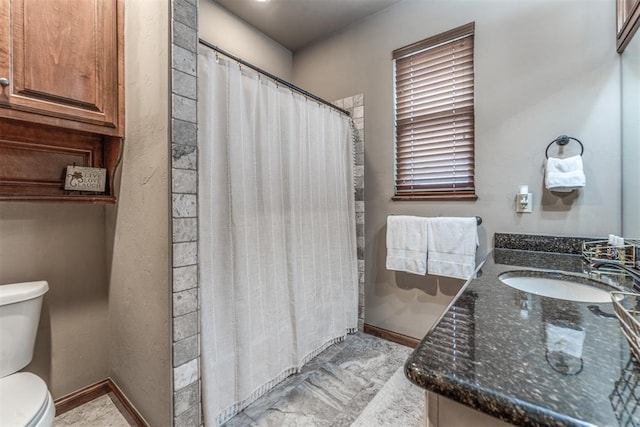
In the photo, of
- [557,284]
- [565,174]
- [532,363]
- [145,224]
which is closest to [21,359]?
[145,224]

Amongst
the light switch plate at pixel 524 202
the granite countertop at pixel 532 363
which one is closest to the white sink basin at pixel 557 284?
the granite countertop at pixel 532 363

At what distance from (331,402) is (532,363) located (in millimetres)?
1467

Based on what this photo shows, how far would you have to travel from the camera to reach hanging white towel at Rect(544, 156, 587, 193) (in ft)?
5.20

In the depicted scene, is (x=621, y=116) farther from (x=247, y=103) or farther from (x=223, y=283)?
(x=223, y=283)

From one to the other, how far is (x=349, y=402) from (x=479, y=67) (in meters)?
2.36

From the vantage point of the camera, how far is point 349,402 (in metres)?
1.68

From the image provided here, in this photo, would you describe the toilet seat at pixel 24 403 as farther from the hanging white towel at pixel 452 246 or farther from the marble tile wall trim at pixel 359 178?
the hanging white towel at pixel 452 246

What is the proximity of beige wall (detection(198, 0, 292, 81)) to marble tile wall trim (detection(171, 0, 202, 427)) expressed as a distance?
3.20ft

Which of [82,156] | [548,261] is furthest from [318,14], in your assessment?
[548,261]

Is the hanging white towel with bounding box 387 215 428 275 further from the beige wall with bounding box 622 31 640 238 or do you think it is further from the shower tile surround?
the shower tile surround

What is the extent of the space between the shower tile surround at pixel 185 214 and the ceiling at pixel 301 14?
131 cm

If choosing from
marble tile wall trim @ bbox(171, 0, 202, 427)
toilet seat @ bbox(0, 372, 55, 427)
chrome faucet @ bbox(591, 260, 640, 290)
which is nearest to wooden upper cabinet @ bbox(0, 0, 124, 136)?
marble tile wall trim @ bbox(171, 0, 202, 427)

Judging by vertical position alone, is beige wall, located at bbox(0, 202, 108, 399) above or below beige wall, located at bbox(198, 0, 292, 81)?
below

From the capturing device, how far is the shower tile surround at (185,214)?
1.24 metres
